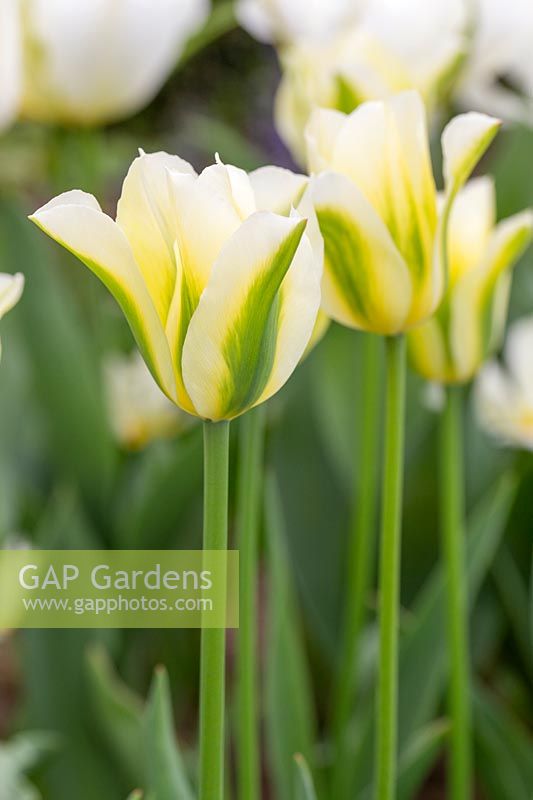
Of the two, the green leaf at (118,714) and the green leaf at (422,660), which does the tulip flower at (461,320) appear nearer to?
the green leaf at (422,660)

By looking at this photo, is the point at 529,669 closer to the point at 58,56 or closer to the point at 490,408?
the point at 490,408

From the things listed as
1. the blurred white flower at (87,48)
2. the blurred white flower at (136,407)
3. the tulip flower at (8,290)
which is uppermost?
the blurred white flower at (87,48)

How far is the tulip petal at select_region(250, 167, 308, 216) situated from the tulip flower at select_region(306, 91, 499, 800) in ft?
0.07

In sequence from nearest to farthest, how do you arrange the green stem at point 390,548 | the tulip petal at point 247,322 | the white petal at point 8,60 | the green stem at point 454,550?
the tulip petal at point 247,322 → the green stem at point 390,548 → the green stem at point 454,550 → the white petal at point 8,60

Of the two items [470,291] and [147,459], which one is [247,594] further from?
[147,459]

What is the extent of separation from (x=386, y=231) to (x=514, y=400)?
1.70 feet

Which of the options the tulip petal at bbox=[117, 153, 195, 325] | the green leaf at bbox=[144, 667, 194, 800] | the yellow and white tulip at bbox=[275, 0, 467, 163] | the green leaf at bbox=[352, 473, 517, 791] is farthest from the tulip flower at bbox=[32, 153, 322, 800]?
the green leaf at bbox=[352, 473, 517, 791]

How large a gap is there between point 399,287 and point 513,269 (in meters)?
0.74

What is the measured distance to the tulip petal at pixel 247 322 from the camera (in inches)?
11.8

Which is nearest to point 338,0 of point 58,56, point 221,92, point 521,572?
point 58,56

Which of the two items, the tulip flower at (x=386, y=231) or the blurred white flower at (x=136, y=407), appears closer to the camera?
the tulip flower at (x=386, y=231)

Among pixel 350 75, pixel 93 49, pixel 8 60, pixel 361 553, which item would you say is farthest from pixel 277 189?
pixel 93 49

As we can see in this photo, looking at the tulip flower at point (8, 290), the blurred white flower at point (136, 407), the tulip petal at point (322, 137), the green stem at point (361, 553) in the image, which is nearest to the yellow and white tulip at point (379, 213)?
the tulip petal at point (322, 137)

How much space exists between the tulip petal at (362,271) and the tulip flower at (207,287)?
0.22ft
